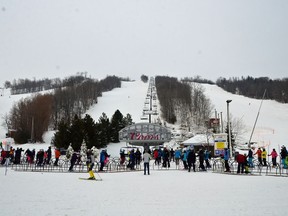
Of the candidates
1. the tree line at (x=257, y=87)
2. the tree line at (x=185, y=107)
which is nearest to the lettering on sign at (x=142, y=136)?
the tree line at (x=185, y=107)

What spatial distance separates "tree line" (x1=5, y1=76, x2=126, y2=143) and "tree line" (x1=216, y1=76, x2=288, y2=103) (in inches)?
2704

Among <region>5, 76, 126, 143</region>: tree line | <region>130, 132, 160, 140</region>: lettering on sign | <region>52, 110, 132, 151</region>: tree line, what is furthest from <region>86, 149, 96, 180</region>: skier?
<region>5, 76, 126, 143</region>: tree line

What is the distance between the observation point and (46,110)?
58.0m

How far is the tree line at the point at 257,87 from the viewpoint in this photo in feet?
347

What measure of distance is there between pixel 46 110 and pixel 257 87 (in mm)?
107679

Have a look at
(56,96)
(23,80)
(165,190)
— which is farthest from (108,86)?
(165,190)

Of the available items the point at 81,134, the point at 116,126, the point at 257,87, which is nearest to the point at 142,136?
the point at 81,134

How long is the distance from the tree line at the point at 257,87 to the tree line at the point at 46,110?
2704 inches

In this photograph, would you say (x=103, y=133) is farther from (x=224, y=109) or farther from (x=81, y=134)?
(x=224, y=109)

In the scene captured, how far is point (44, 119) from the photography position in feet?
185

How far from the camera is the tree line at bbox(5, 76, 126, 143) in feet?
179

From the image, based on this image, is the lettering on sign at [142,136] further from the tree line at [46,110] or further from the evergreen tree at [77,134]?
the tree line at [46,110]

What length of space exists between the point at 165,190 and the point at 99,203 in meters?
3.29

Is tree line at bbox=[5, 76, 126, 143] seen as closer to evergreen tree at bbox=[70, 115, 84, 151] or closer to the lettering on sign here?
evergreen tree at bbox=[70, 115, 84, 151]
